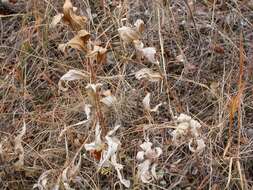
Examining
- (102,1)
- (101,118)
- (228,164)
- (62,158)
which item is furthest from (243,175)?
(102,1)

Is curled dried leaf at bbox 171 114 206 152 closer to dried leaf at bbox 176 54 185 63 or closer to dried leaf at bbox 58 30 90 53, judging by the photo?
dried leaf at bbox 58 30 90 53

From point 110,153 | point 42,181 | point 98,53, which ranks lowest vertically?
point 42,181

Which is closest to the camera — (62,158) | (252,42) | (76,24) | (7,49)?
(76,24)

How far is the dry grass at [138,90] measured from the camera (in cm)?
176

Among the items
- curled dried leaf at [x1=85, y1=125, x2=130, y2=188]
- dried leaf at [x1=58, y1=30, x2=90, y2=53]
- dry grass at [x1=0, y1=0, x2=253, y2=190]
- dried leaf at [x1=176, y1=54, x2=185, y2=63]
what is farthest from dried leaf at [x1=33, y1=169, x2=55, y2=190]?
dried leaf at [x1=176, y1=54, x2=185, y2=63]

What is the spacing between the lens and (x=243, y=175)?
168 centimetres

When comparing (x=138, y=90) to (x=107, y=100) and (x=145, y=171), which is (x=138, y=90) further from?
(x=145, y=171)

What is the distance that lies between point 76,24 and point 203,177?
60 cm

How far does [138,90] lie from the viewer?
199 centimetres

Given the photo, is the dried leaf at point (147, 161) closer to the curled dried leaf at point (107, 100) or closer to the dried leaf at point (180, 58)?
the curled dried leaf at point (107, 100)

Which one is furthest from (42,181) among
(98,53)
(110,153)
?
(98,53)

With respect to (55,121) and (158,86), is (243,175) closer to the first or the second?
(158,86)

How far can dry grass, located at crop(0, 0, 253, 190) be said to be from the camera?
1765 mm

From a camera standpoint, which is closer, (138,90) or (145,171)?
(145,171)
